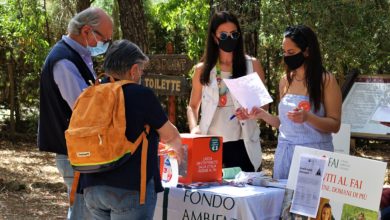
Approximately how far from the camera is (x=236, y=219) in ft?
10.7

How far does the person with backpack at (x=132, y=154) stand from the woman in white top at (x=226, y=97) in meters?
1.05

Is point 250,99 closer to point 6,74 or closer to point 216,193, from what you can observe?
point 216,193

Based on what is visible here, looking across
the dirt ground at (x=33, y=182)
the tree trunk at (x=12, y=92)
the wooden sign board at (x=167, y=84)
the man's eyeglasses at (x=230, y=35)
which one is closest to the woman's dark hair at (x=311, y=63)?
the man's eyeglasses at (x=230, y=35)

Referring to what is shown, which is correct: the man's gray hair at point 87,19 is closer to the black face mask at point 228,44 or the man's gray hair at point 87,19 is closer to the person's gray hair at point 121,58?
the person's gray hair at point 121,58

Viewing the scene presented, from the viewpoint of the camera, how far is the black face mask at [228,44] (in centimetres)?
416

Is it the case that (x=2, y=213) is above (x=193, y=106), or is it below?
below

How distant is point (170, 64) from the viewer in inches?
202

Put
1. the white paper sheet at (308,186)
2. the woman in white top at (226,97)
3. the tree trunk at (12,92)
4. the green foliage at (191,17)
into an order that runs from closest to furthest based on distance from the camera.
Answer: the white paper sheet at (308,186)
the woman in white top at (226,97)
the green foliage at (191,17)
the tree trunk at (12,92)

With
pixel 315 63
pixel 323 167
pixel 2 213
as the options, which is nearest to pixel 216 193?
pixel 323 167

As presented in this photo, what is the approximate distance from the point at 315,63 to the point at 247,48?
3.13 m

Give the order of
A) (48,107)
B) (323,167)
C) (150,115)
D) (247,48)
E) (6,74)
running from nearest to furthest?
1. (150,115)
2. (323,167)
3. (48,107)
4. (247,48)
5. (6,74)

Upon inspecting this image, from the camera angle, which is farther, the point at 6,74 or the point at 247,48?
the point at 6,74

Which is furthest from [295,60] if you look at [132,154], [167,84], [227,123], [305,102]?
[167,84]

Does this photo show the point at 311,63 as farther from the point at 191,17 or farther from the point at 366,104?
the point at 191,17
